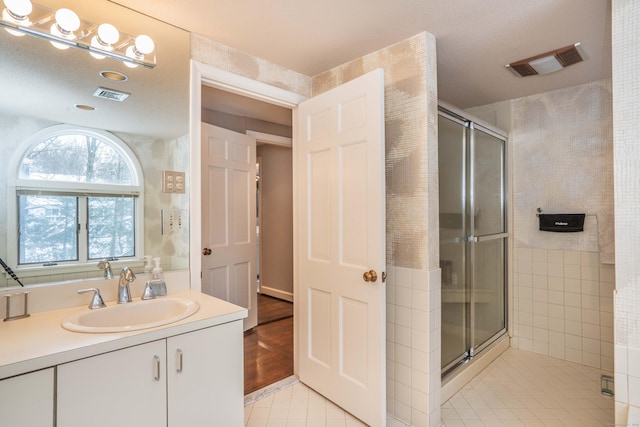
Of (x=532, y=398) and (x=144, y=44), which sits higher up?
(x=144, y=44)

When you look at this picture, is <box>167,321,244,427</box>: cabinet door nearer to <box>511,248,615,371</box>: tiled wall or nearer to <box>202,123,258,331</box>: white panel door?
<box>202,123,258,331</box>: white panel door

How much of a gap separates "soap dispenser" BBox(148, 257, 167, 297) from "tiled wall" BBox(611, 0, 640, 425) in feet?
6.81

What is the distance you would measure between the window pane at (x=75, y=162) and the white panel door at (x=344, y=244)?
43.6 inches

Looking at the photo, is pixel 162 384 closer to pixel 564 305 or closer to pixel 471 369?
pixel 471 369

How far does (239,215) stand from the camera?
3.28 m

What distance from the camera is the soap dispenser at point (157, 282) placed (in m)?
1.74

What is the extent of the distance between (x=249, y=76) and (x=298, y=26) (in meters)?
0.50

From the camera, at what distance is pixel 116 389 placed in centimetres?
121

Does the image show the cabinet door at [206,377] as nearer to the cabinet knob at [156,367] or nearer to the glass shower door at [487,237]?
the cabinet knob at [156,367]

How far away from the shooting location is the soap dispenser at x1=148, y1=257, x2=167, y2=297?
5.72ft

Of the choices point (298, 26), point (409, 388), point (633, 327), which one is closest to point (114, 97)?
point (298, 26)

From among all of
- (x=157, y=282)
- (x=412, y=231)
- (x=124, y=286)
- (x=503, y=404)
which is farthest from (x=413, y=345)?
(x=124, y=286)

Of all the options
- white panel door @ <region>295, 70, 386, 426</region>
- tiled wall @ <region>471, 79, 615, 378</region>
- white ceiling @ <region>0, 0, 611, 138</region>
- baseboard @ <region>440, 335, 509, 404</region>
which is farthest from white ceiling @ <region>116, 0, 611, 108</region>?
baseboard @ <region>440, 335, 509, 404</region>

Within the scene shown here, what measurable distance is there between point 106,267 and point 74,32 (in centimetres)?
109
